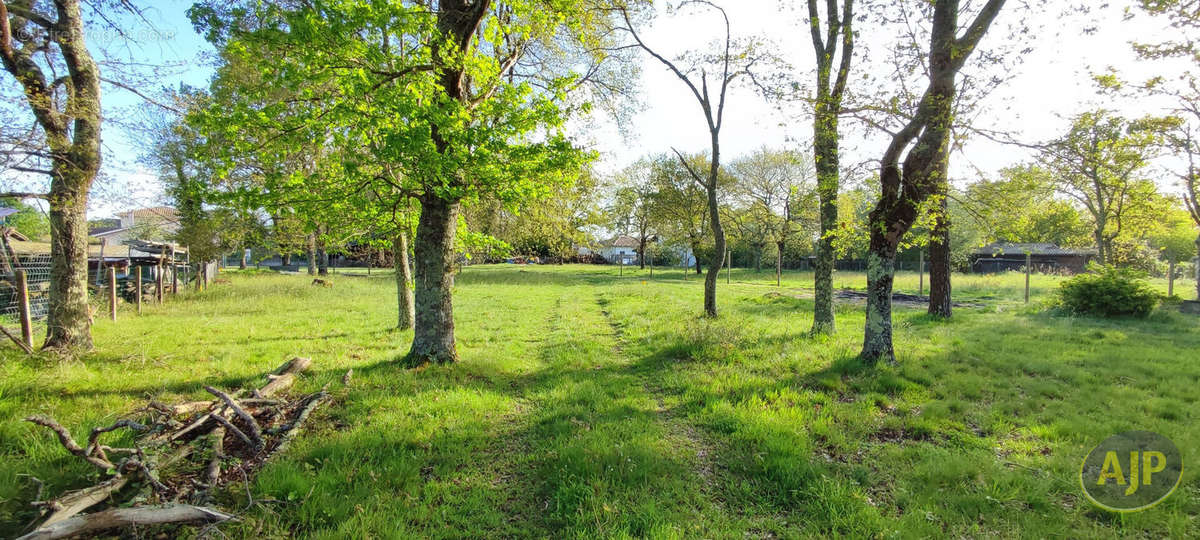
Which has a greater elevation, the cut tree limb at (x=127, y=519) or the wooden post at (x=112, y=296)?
the wooden post at (x=112, y=296)

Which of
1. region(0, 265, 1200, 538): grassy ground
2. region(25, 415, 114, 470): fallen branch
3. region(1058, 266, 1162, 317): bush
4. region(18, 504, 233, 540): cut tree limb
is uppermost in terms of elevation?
region(1058, 266, 1162, 317): bush

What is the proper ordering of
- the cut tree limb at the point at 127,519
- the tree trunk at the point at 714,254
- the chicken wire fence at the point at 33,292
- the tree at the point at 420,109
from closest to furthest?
the cut tree limb at the point at 127,519 < the tree at the point at 420,109 < the chicken wire fence at the point at 33,292 < the tree trunk at the point at 714,254

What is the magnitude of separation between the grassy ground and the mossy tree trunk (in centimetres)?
93

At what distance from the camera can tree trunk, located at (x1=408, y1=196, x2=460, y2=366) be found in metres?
6.57

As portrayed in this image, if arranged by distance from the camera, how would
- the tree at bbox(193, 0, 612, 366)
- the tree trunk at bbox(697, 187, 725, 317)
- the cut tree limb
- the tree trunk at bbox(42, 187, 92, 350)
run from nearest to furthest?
1. the cut tree limb
2. the tree at bbox(193, 0, 612, 366)
3. the tree trunk at bbox(42, 187, 92, 350)
4. the tree trunk at bbox(697, 187, 725, 317)

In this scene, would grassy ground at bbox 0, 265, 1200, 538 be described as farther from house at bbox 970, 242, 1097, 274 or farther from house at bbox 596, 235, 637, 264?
house at bbox 596, 235, 637, 264

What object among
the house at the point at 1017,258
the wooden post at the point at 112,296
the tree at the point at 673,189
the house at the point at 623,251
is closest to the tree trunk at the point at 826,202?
the wooden post at the point at 112,296

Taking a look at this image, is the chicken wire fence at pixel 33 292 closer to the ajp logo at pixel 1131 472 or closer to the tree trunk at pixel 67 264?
the tree trunk at pixel 67 264

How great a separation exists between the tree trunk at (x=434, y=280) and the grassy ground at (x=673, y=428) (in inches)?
21.7

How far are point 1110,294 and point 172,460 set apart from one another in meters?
18.5

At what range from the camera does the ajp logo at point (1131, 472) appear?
323 centimetres

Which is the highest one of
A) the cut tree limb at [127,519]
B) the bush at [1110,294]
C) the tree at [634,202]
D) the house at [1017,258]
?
the tree at [634,202]

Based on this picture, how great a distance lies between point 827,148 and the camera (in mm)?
8102

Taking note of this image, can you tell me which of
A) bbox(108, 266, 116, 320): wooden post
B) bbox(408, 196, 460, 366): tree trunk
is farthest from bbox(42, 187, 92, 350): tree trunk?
bbox(108, 266, 116, 320): wooden post
